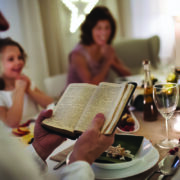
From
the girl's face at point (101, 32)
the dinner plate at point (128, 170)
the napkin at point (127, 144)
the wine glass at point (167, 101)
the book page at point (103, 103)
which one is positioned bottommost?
the dinner plate at point (128, 170)

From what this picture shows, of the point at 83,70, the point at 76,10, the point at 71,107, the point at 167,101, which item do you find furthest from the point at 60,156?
the point at 76,10

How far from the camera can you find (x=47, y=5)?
2930mm

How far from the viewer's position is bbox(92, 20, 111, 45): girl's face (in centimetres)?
253

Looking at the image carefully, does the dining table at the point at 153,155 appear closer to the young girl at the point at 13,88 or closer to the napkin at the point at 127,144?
the napkin at the point at 127,144

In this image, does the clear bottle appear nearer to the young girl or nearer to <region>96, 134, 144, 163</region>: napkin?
<region>96, 134, 144, 163</region>: napkin

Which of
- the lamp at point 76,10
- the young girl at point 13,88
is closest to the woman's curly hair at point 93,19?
the lamp at point 76,10

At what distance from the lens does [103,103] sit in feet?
2.73

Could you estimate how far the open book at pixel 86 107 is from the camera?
789mm

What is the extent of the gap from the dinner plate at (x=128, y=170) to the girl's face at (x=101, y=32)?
6.28 ft

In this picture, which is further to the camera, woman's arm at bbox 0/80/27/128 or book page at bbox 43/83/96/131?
woman's arm at bbox 0/80/27/128

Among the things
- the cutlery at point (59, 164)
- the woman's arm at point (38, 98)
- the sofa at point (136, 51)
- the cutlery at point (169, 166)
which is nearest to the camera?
the cutlery at point (169, 166)

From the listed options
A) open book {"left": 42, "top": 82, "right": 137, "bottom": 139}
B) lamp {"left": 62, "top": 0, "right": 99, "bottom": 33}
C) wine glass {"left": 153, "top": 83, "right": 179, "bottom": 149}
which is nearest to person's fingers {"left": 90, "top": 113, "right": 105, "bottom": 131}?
open book {"left": 42, "top": 82, "right": 137, "bottom": 139}

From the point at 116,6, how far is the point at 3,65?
84.5 inches

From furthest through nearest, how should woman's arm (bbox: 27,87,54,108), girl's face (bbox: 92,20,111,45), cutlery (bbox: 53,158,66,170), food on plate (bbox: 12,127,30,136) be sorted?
girl's face (bbox: 92,20,111,45), woman's arm (bbox: 27,87,54,108), food on plate (bbox: 12,127,30,136), cutlery (bbox: 53,158,66,170)
